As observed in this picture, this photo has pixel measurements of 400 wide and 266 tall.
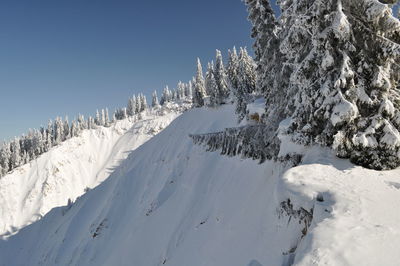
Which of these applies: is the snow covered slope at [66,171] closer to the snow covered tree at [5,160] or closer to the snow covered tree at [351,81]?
the snow covered tree at [5,160]

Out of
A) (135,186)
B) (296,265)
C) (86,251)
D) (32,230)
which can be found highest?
(296,265)

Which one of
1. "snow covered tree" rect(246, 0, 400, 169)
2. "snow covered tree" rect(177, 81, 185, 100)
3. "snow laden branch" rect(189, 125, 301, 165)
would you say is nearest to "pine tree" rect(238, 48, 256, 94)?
"snow laden branch" rect(189, 125, 301, 165)

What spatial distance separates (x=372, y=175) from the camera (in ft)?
30.2

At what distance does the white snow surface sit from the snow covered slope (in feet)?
154

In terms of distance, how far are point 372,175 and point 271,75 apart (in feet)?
39.2

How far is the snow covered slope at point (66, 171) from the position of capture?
272 feet

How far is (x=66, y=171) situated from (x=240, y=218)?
3925 inches

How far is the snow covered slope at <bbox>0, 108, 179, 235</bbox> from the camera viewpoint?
82988 mm

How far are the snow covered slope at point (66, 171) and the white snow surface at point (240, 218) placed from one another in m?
47.0

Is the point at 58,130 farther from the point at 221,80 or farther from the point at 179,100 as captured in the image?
the point at 221,80

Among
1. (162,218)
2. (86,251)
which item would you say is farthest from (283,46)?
(86,251)

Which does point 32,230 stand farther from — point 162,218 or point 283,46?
point 283,46

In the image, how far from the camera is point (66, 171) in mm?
97250

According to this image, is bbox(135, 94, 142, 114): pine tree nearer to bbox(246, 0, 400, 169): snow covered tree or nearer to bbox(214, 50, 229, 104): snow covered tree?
bbox(214, 50, 229, 104): snow covered tree
